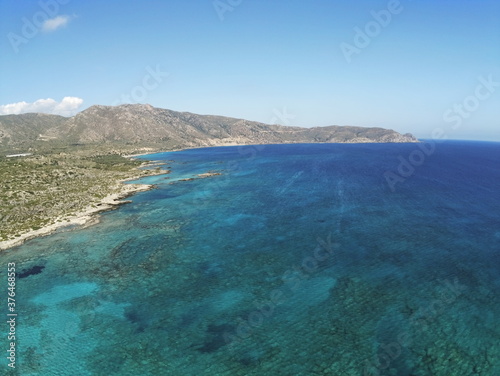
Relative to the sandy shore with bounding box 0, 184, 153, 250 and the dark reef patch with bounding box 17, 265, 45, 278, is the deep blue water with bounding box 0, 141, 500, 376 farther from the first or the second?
the sandy shore with bounding box 0, 184, 153, 250

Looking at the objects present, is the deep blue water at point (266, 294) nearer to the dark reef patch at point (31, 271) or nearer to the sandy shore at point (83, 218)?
the dark reef patch at point (31, 271)

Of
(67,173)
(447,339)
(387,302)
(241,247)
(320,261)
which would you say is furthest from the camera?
(67,173)

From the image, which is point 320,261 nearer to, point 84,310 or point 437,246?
point 437,246

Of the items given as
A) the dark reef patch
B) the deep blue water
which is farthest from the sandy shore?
the dark reef patch

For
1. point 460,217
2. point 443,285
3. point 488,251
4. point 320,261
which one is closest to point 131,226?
point 320,261

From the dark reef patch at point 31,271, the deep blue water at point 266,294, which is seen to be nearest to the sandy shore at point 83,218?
the deep blue water at point 266,294

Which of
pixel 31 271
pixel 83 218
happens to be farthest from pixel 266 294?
pixel 83 218

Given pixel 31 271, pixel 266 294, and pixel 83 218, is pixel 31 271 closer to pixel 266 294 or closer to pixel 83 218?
pixel 83 218
